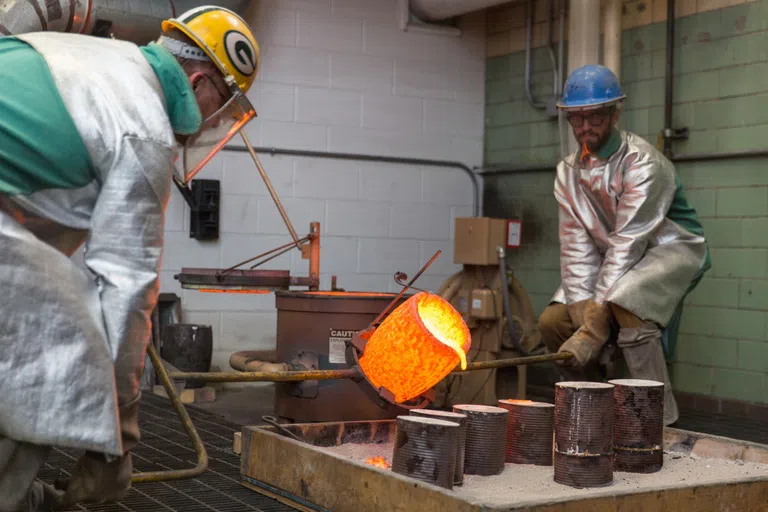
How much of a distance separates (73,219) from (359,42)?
497 centimetres

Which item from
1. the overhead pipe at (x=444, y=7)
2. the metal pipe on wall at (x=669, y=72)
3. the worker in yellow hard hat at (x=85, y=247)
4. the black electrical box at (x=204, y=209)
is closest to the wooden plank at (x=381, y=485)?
the worker in yellow hard hat at (x=85, y=247)

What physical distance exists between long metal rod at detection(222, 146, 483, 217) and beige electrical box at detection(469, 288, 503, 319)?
5.47ft

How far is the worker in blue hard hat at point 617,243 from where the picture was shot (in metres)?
4.41

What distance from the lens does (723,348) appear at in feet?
18.1

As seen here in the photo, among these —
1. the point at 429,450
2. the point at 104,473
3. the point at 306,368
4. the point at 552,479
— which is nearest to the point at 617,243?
the point at 306,368

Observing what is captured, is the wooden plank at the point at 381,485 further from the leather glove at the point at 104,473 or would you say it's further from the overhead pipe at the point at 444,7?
the overhead pipe at the point at 444,7

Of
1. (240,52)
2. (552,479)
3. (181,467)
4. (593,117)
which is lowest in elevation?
(181,467)

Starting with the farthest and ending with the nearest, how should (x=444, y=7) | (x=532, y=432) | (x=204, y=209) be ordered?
(x=444, y=7) → (x=204, y=209) → (x=532, y=432)

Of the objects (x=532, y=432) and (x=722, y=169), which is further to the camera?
(x=722, y=169)

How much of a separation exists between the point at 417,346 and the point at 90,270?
1412mm

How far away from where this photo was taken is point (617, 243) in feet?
14.6

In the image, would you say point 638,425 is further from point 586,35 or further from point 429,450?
point 586,35

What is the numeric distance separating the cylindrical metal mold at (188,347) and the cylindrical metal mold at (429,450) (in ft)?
8.98

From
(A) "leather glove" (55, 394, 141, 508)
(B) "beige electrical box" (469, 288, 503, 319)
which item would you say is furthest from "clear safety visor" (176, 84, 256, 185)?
(B) "beige electrical box" (469, 288, 503, 319)
